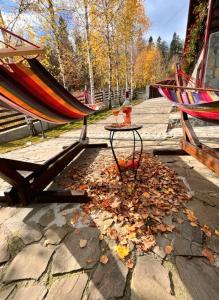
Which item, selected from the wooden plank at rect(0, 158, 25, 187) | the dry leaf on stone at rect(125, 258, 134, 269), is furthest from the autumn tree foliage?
the dry leaf on stone at rect(125, 258, 134, 269)

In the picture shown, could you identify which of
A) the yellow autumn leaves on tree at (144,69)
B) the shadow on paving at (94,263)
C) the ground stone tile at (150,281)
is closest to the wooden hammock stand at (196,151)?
the shadow on paving at (94,263)

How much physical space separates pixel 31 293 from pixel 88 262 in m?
0.46

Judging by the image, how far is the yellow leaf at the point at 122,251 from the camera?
5.50ft

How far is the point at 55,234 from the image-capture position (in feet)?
6.43

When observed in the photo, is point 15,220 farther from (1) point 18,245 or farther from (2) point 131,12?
(2) point 131,12

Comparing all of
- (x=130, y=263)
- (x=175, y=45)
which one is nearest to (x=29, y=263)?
(x=130, y=263)

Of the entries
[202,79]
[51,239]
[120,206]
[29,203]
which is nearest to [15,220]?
[29,203]

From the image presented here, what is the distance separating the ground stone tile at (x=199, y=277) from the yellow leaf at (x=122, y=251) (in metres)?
0.42

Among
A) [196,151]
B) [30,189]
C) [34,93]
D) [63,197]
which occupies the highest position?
[34,93]

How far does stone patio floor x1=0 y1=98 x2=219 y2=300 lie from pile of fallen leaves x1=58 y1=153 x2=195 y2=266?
102 millimetres

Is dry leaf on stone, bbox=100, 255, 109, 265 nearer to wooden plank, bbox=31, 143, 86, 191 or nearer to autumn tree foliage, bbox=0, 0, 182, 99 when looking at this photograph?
wooden plank, bbox=31, 143, 86, 191

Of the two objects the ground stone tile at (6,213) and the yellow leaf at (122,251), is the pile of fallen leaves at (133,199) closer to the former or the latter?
the yellow leaf at (122,251)

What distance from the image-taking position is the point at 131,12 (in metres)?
13.1

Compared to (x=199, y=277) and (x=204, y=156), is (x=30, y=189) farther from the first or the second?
(x=204, y=156)
